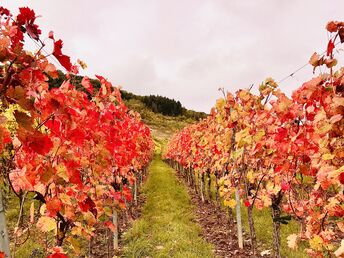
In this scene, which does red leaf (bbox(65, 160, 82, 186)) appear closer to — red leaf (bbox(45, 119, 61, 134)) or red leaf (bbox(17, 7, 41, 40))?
red leaf (bbox(45, 119, 61, 134))

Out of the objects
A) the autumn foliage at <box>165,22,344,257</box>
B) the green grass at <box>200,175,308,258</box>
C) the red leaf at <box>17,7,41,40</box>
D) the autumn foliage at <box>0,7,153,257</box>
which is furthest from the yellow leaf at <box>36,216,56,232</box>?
the green grass at <box>200,175,308,258</box>

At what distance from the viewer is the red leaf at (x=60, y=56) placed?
1.51 meters

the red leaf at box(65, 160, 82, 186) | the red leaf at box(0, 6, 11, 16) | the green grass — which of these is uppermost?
the red leaf at box(0, 6, 11, 16)

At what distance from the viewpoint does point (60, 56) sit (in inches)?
60.4

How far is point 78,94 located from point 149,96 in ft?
482

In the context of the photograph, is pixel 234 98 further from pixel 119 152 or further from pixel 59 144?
pixel 59 144

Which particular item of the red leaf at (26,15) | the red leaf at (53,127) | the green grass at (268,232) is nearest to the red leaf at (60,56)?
the red leaf at (26,15)

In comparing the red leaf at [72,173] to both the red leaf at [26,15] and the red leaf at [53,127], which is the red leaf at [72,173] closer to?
the red leaf at [53,127]

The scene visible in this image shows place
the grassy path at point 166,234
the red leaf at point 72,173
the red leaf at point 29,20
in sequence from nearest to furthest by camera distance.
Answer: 1. the red leaf at point 29,20
2. the red leaf at point 72,173
3. the grassy path at point 166,234

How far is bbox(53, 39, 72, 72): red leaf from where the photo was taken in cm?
151

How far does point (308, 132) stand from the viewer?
3410mm

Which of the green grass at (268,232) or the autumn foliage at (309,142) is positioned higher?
the autumn foliage at (309,142)

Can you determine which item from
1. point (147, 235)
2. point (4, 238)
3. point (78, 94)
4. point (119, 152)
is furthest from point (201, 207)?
point (4, 238)

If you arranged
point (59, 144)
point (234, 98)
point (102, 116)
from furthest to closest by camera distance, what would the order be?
1. point (234, 98)
2. point (102, 116)
3. point (59, 144)
